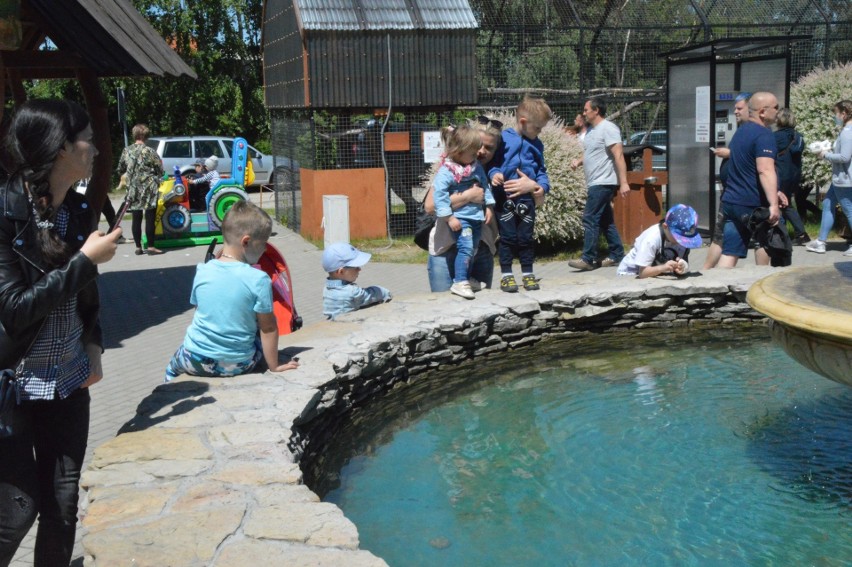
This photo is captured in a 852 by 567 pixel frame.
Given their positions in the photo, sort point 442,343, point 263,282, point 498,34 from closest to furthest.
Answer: point 263,282 → point 442,343 → point 498,34

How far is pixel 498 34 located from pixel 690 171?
5.59 meters

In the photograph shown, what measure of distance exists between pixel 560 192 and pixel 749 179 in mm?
4199

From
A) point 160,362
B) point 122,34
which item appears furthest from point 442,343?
point 122,34

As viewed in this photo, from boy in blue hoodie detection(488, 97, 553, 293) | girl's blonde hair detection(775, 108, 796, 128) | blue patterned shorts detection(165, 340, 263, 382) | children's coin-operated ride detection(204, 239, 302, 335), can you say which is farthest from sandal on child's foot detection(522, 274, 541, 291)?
girl's blonde hair detection(775, 108, 796, 128)

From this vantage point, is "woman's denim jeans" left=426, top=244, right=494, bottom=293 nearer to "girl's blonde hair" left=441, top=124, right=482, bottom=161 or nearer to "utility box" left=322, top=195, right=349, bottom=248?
"girl's blonde hair" left=441, top=124, right=482, bottom=161

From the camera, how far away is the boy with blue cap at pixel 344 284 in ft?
21.5

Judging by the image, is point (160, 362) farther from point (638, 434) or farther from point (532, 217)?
point (638, 434)

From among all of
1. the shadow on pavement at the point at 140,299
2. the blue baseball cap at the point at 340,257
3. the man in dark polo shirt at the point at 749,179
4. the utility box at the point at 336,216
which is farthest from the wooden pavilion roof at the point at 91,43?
the man in dark polo shirt at the point at 749,179

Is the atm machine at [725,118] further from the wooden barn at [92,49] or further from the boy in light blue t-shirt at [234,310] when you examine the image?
the boy in light blue t-shirt at [234,310]

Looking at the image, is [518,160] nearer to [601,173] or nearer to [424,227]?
[424,227]

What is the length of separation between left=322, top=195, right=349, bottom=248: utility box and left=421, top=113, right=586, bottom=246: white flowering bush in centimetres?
113

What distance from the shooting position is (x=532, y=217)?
7902 millimetres

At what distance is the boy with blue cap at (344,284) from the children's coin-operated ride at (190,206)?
7.33 meters

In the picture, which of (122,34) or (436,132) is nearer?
(122,34)
